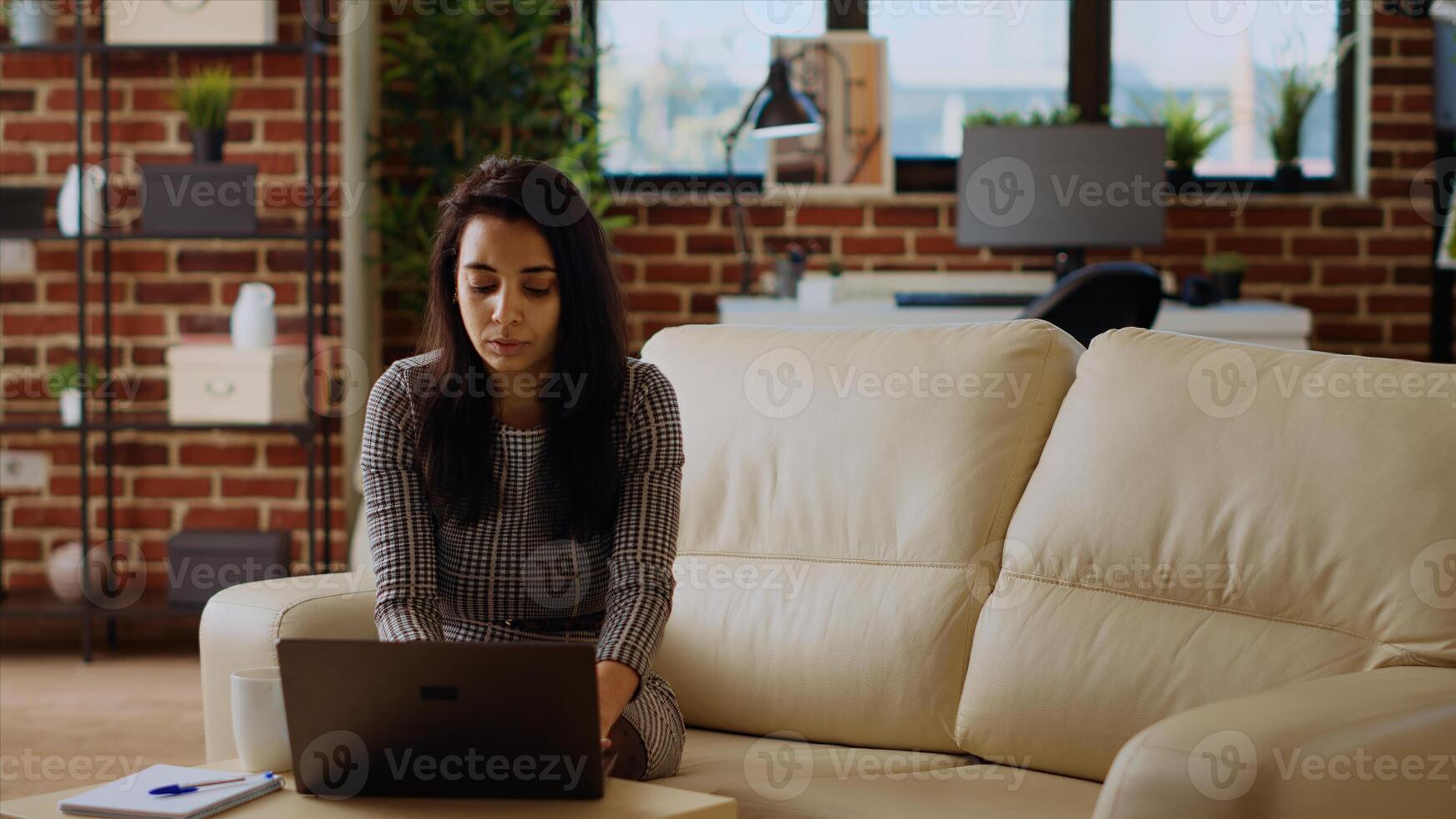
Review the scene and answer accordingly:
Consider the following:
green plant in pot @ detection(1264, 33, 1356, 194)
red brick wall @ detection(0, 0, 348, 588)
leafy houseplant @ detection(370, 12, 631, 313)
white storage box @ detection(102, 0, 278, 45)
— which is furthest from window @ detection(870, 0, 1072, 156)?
white storage box @ detection(102, 0, 278, 45)

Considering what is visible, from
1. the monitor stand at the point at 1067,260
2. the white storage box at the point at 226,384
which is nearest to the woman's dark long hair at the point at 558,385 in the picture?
the white storage box at the point at 226,384

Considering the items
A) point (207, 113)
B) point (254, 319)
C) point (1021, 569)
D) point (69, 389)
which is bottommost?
point (1021, 569)

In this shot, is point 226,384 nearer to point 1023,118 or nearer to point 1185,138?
point 1023,118

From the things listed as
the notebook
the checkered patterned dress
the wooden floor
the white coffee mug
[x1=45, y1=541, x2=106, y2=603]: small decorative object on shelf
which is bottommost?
the wooden floor

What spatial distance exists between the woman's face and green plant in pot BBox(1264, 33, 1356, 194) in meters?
3.20

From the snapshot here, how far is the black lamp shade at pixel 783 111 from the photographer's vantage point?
3994 millimetres

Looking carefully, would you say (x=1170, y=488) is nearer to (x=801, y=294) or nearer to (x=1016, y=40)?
(x=801, y=294)

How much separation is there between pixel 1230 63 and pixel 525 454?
328 cm

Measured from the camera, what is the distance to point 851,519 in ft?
6.72

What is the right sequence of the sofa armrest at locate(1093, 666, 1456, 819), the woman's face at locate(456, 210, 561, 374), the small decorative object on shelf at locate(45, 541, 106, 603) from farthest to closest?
the small decorative object on shelf at locate(45, 541, 106, 603), the woman's face at locate(456, 210, 561, 374), the sofa armrest at locate(1093, 666, 1456, 819)

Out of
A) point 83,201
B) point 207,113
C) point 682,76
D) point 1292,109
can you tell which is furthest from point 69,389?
point 1292,109

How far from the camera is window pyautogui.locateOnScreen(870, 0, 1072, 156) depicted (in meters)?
4.43

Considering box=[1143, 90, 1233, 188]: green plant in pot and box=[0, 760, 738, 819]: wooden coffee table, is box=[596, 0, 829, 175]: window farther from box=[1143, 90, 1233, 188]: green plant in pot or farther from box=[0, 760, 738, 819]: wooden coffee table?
box=[0, 760, 738, 819]: wooden coffee table

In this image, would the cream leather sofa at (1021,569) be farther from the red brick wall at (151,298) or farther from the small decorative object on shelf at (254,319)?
the red brick wall at (151,298)
